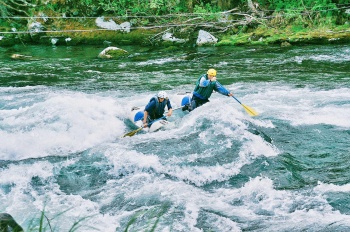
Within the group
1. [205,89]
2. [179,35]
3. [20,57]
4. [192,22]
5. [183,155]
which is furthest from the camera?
[192,22]

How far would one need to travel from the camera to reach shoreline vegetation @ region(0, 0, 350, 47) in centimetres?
1526

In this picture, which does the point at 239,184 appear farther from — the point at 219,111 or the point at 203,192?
the point at 219,111

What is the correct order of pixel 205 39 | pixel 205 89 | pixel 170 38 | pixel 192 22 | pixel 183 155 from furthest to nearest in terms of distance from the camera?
pixel 192 22
pixel 170 38
pixel 205 39
pixel 205 89
pixel 183 155

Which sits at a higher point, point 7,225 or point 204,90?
point 7,225

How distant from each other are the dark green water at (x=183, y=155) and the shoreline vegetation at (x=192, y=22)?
11.7 feet

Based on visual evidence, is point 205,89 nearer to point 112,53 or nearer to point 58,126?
point 58,126

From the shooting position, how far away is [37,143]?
733 centimetres

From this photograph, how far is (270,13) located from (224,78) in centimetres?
626

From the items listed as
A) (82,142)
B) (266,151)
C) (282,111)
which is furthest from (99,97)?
(266,151)

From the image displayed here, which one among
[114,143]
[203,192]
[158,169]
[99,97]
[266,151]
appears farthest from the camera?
[99,97]

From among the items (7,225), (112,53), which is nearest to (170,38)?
(112,53)

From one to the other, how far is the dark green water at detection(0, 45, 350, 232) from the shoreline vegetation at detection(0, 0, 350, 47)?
11.7ft

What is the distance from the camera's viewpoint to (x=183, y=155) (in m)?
6.36

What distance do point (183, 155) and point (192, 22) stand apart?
38.1 ft
